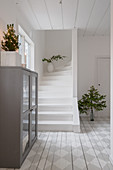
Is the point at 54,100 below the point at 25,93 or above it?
below

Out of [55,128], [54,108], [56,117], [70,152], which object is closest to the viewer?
[70,152]

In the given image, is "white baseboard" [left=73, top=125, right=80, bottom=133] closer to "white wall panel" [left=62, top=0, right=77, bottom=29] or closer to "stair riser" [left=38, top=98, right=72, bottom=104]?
"stair riser" [left=38, top=98, right=72, bottom=104]

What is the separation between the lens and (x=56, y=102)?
17.1ft

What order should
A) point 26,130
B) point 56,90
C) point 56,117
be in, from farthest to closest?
1. point 56,90
2. point 56,117
3. point 26,130

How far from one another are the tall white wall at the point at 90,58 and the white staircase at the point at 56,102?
518 mm

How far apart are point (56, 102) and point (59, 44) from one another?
11.1 ft

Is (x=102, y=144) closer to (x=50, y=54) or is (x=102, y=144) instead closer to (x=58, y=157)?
(x=58, y=157)

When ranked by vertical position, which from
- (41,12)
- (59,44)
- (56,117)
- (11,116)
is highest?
(59,44)

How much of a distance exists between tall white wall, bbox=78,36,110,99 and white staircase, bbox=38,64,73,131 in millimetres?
518

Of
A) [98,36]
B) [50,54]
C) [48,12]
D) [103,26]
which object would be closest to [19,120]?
[48,12]

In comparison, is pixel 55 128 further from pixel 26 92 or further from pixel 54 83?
pixel 54 83

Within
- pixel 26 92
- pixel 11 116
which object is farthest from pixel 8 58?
pixel 11 116

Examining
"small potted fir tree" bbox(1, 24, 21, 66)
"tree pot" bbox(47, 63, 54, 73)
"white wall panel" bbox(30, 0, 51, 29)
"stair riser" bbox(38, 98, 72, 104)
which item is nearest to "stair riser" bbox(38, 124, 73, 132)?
"stair riser" bbox(38, 98, 72, 104)

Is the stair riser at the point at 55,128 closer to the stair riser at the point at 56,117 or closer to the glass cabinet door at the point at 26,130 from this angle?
the stair riser at the point at 56,117
